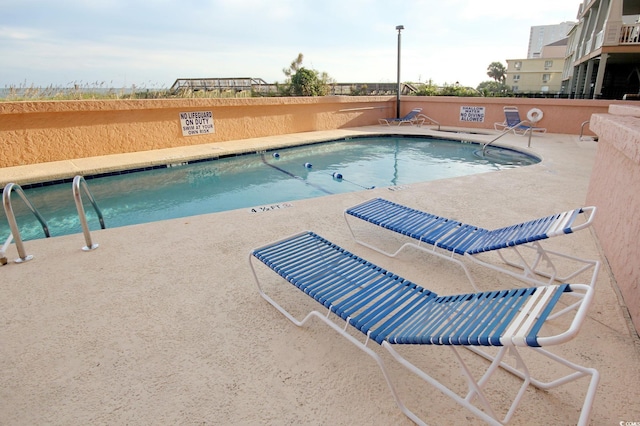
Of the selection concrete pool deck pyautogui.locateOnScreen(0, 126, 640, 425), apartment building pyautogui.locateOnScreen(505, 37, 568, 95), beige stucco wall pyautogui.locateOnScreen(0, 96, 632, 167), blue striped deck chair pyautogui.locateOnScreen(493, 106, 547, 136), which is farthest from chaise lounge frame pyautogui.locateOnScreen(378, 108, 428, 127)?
apartment building pyautogui.locateOnScreen(505, 37, 568, 95)

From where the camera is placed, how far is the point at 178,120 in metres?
9.67

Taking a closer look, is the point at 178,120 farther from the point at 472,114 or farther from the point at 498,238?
the point at 472,114

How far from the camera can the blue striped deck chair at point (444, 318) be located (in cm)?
137

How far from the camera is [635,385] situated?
5.76 ft

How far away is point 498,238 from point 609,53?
59.5 ft

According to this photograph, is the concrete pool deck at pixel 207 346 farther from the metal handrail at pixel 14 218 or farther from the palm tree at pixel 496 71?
the palm tree at pixel 496 71

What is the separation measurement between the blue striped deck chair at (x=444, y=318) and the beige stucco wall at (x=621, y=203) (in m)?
0.40

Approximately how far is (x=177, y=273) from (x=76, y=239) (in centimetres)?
161

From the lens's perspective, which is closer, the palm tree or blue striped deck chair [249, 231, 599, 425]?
blue striped deck chair [249, 231, 599, 425]

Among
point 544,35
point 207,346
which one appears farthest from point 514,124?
point 544,35

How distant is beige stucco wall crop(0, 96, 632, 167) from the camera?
7.77 metres

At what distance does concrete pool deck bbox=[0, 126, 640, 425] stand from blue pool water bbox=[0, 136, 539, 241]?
2.28 m

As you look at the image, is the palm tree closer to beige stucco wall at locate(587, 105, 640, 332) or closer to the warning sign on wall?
the warning sign on wall

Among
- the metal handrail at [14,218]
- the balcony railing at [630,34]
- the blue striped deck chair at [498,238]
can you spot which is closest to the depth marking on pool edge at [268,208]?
the blue striped deck chair at [498,238]
